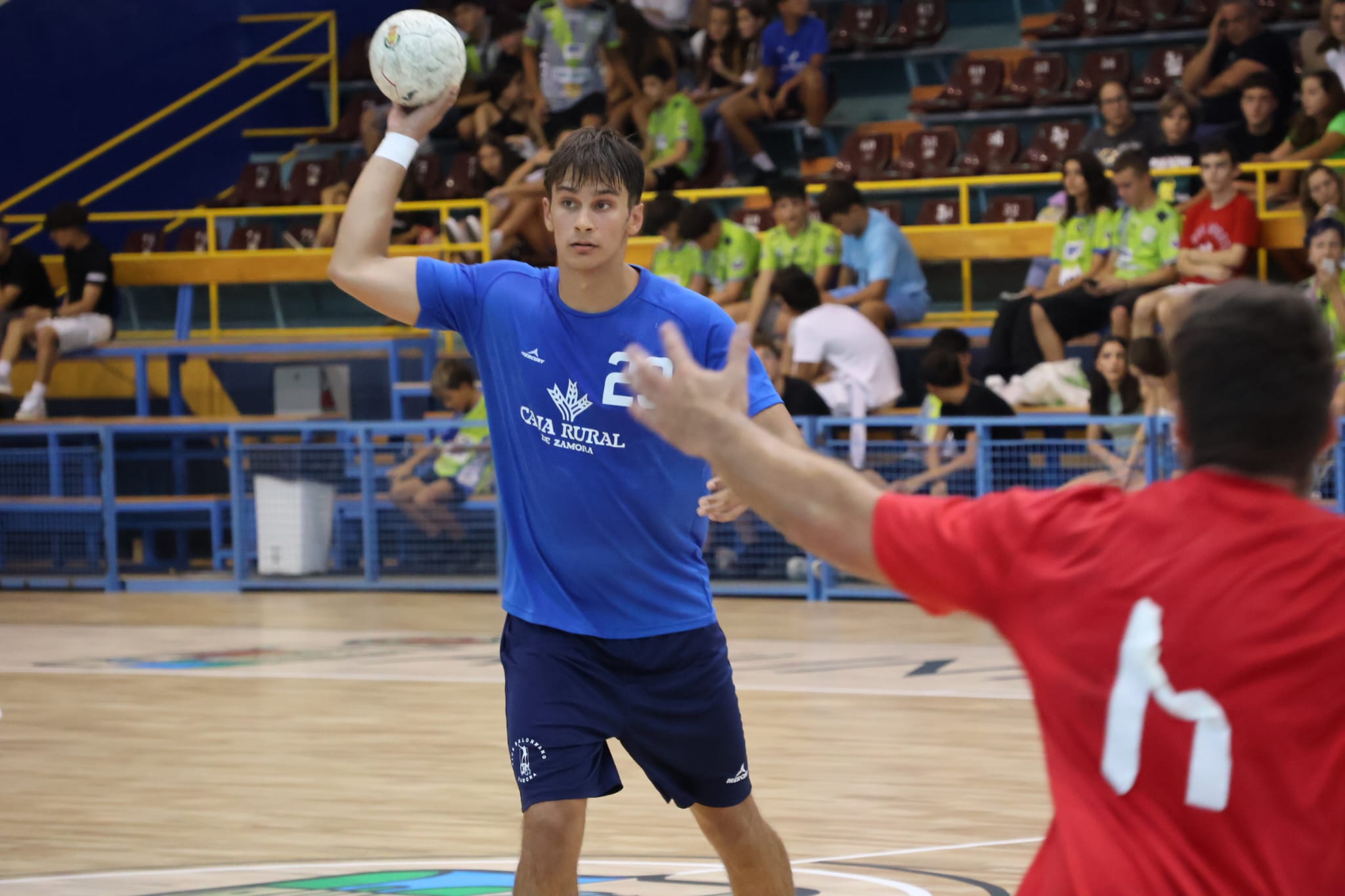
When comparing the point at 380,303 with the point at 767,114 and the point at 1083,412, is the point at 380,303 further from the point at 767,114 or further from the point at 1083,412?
the point at 767,114

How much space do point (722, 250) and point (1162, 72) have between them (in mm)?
4270

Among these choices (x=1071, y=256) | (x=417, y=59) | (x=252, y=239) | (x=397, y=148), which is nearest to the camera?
(x=397, y=148)

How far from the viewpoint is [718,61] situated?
15281mm

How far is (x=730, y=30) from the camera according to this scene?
50.2 feet

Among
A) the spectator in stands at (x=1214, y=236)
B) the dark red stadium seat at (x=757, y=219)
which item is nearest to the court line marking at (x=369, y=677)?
the spectator in stands at (x=1214, y=236)

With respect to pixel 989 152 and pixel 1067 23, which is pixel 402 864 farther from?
pixel 1067 23

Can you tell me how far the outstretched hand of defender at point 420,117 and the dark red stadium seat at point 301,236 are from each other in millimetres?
12023

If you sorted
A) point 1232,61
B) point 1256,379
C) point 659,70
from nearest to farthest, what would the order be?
point 1256,379 → point 1232,61 → point 659,70

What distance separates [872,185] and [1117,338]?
3.60 m

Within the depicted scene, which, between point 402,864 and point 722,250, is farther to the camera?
point 722,250

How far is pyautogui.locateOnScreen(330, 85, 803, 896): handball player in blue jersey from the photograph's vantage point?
379 cm

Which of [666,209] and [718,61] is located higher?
[718,61]

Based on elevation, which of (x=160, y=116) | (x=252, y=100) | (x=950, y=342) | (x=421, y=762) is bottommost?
(x=421, y=762)

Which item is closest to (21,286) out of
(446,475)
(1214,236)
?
(446,475)
